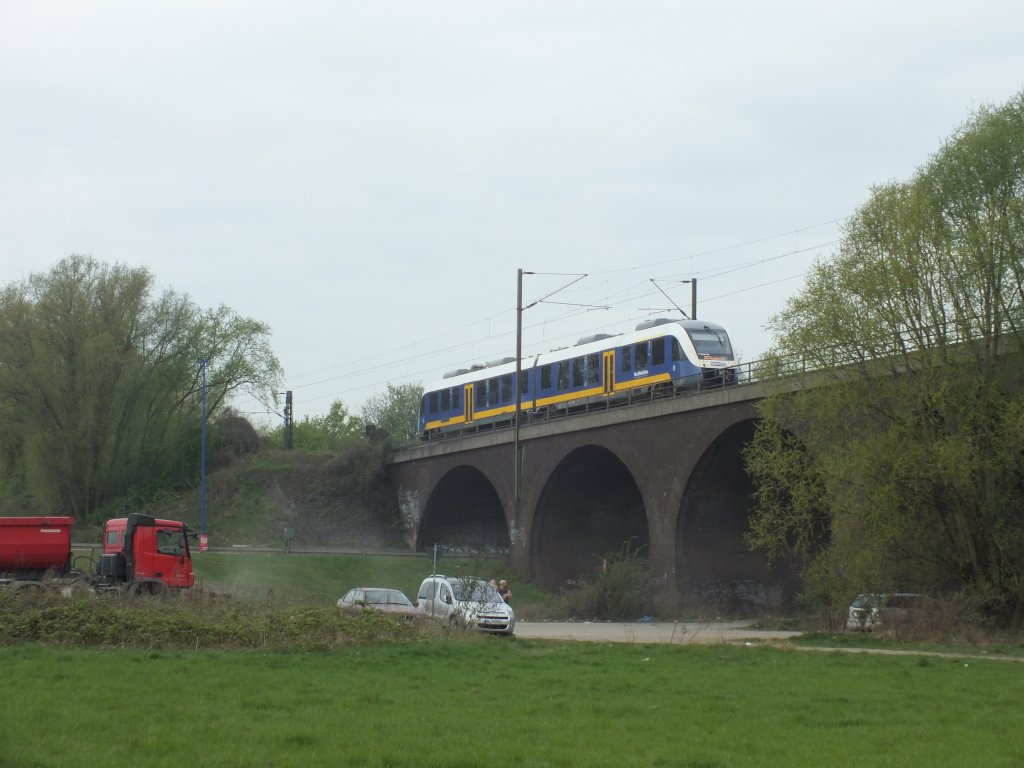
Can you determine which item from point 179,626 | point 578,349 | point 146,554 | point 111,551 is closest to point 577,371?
point 578,349

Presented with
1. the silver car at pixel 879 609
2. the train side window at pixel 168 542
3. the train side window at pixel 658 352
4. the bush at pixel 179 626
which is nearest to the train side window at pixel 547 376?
the train side window at pixel 658 352

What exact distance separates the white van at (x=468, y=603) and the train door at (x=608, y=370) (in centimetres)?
1871

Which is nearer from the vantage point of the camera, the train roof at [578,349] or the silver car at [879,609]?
the silver car at [879,609]

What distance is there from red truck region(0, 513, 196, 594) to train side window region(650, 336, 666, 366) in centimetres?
1800

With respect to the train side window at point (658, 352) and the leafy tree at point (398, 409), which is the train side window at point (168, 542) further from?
the leafy tree at point (398, 409)

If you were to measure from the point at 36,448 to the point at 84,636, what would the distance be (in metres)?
A: 42.0

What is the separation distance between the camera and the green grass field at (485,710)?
8.96m

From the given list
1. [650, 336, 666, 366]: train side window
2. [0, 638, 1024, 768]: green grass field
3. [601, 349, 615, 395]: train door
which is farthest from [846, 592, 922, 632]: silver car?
[601, 349, 615, 395]: train door

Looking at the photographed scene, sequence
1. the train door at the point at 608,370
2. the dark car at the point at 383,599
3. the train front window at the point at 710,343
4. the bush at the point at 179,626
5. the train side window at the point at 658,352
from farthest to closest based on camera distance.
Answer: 1. the train door at the point at 608,370
2. the train side window at the point at 658,352
3. the train front window at the point at 710,343
4. the dark car at the point at 383,599
5. the bush at the point at 179,626

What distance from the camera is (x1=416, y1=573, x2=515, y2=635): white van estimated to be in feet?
70.1

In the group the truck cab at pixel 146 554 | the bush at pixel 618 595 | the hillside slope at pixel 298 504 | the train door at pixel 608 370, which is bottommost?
the bush at pixel 618 595

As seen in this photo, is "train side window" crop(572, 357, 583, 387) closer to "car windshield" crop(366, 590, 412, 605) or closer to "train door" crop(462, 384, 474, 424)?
"train door" crop(462, 384, 474, 424)

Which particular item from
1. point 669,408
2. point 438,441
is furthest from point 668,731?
point 438,441

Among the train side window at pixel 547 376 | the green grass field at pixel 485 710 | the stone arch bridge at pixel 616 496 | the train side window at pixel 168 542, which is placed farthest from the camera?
the train side window at pixel 547 376
